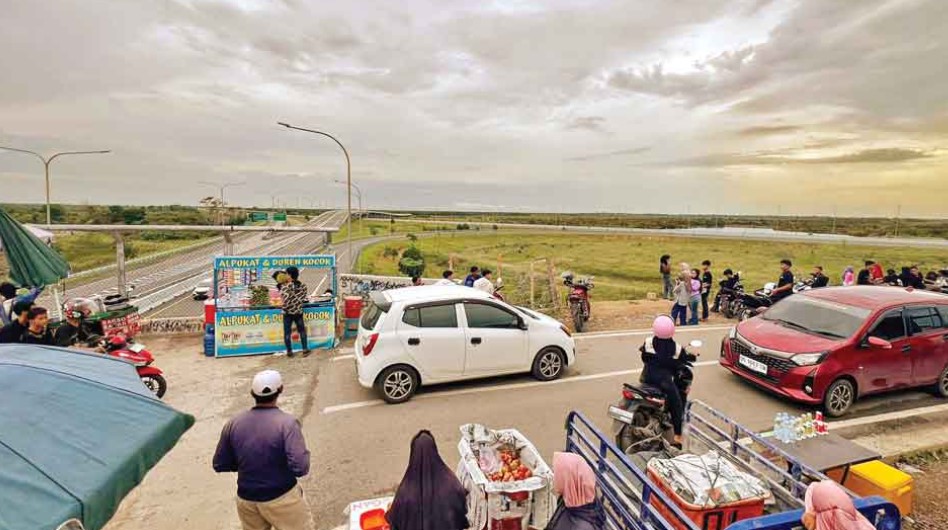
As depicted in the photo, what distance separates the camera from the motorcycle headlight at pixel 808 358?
6781 mm

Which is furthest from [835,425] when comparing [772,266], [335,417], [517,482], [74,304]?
[772,266]

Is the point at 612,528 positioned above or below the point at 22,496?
below

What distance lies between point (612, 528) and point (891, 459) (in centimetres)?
460

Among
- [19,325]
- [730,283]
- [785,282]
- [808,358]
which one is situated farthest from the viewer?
[730,283]

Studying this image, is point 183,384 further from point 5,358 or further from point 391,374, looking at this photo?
point 5,358

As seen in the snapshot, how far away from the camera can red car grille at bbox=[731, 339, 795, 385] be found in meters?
7.01

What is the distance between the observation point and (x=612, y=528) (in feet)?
11.6

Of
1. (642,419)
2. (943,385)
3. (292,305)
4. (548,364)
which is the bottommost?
(943,385)

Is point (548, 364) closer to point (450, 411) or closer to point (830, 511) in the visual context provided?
point (450, 411)

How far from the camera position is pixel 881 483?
4.29 metres

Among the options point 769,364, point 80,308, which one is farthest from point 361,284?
point 769,364

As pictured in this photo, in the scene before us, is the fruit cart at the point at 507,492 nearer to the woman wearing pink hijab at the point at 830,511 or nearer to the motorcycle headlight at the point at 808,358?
the woman wearing pink hijab at the point at 830,511

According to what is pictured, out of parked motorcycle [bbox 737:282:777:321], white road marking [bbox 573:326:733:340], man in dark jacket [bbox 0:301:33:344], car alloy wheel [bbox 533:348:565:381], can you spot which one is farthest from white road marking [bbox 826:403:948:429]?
man in dark jacket [bbox 0:301:33:344]

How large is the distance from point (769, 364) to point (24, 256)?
36.8 ft
